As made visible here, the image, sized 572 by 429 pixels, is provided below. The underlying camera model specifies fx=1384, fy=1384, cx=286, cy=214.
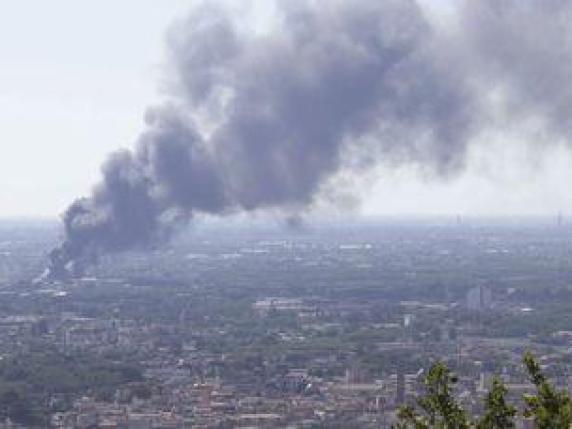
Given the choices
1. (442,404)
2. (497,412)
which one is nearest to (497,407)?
(497,412)

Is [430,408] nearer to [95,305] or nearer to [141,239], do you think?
[141,239]

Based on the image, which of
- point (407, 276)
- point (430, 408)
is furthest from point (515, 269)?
point (430, 408)

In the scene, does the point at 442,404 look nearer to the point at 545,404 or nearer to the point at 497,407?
the point at 497,407

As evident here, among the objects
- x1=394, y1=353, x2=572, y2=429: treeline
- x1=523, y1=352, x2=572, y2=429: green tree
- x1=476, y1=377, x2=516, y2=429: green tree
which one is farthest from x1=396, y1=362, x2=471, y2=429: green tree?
x1=523, y1=352, x2=572, y2=429: green tree

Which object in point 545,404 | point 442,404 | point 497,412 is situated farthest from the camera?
point 442,404

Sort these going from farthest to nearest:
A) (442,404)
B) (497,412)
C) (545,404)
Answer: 1. (442,404)
2. (497,412)
3. (545,404)

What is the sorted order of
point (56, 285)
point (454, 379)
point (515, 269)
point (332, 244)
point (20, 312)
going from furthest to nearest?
point (332, 244), point (515, 269), point (56, 285), point (20, 312), point (454, 379)

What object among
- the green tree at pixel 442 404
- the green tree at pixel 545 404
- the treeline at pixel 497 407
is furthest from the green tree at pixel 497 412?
the green tree at pixel 545 404
